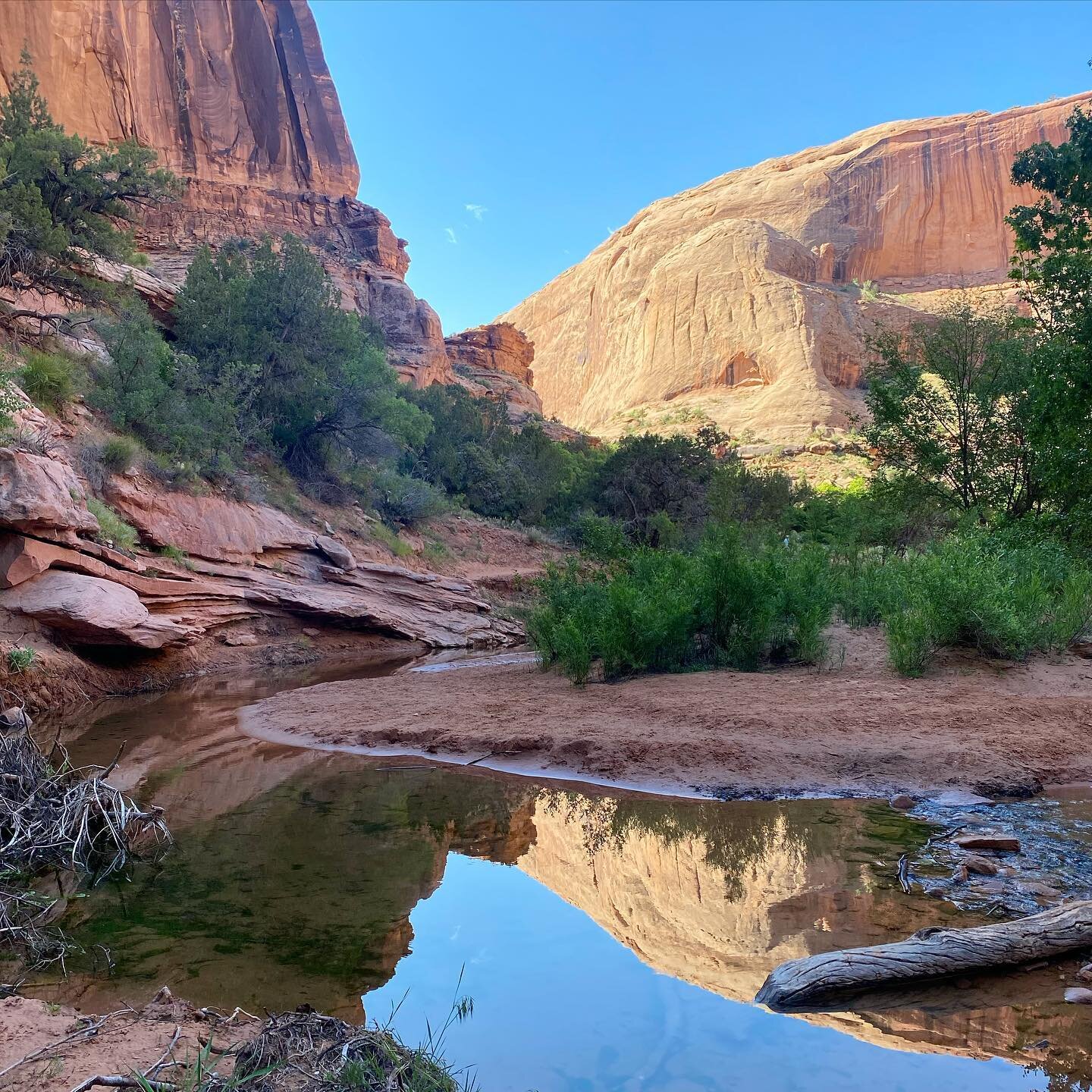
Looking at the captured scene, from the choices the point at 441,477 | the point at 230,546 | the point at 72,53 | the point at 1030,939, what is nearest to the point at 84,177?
the point at 230,546

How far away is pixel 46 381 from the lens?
13562 millimetres

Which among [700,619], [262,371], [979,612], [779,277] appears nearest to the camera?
[979,612]

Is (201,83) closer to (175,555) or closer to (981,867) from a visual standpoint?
(175,555)

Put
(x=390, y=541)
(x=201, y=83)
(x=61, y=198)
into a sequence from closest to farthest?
1. (x=61, y=198)
2. (x=390, y=541)
3. (x=201, y=83)

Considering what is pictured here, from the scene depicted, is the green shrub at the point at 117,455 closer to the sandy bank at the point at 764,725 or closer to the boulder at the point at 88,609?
the boulder at the point at 88,609

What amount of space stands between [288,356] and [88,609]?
11547 millimetres

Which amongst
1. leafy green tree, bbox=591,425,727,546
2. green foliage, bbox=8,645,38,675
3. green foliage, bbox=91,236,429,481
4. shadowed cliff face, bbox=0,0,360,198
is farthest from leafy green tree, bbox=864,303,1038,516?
shadowed cliff face, bbox=0,0,360,198

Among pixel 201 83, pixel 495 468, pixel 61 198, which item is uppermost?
pixel 201 83

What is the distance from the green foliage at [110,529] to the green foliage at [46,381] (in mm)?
2121

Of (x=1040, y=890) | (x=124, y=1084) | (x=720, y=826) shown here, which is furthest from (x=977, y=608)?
(x=124, y=1084)

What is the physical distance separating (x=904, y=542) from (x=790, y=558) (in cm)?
781

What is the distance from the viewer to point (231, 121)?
5306cm

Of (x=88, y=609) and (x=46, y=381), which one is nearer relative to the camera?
(x=88, y=609)

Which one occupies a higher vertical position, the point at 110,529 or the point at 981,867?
the point at 110,529
